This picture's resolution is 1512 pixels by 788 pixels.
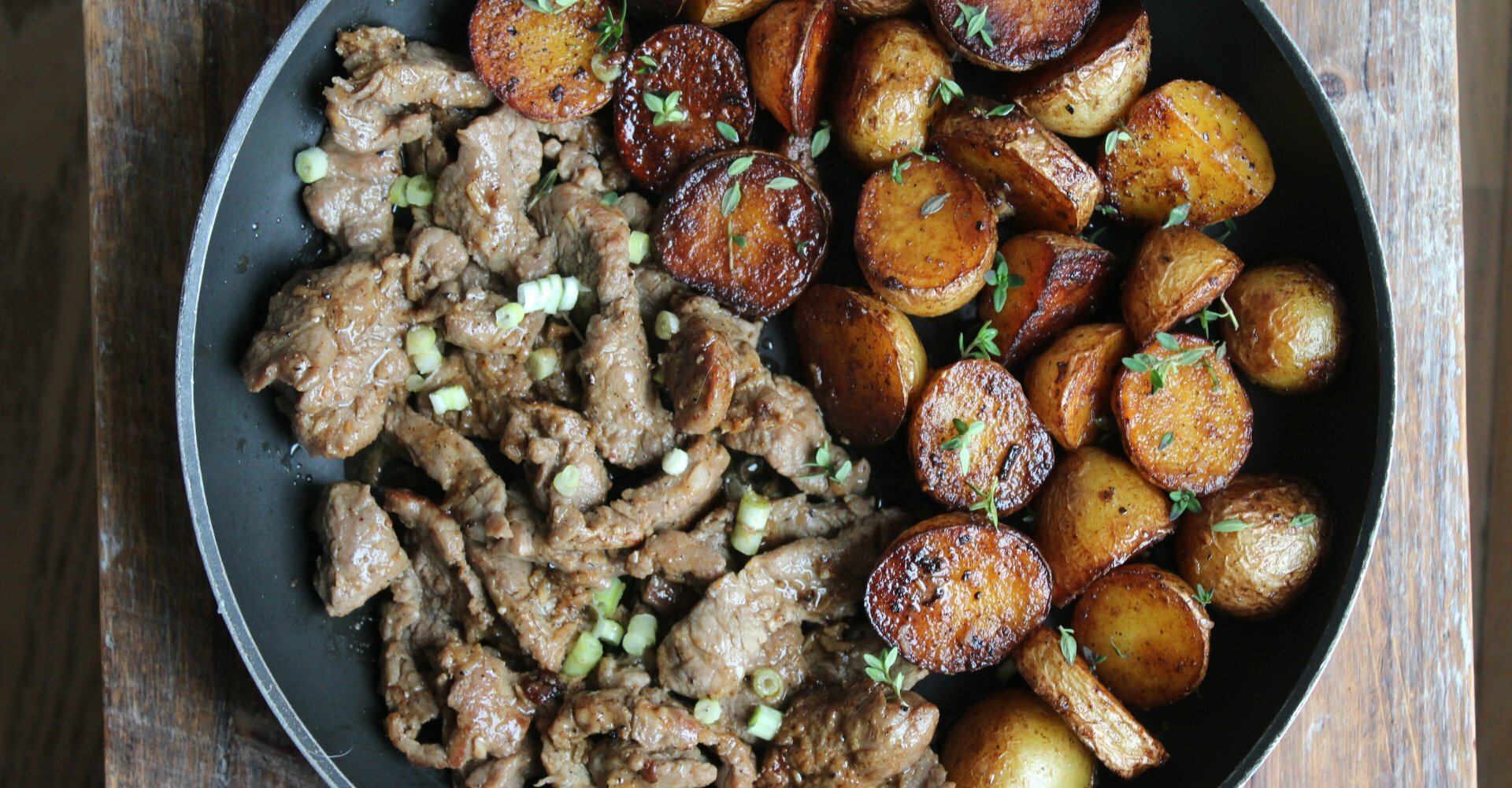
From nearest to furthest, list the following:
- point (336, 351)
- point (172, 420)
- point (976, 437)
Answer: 1. point (336, 351)
2. point (976, 437)
3. point (172, 420)

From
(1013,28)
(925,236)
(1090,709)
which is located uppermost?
(1013,28)

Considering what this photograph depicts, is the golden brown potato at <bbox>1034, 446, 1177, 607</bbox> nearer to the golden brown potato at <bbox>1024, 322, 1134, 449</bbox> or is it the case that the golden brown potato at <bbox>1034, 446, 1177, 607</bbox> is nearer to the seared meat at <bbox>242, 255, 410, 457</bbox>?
the golden brown potato at <bbox>1024, 322, 1134, 449</bbox>

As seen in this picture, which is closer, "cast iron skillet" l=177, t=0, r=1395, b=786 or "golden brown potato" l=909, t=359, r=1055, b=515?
"cast iron skillet" l=177, t=0, r=1395, b=786

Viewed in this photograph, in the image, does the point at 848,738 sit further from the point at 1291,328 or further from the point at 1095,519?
the point at 1291,328

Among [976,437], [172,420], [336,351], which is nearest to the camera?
[336,351]

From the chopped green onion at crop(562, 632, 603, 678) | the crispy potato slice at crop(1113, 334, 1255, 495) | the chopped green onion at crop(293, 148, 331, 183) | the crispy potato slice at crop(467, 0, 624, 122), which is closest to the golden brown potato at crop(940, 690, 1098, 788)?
the crispy potato slice at crop(1113, 334, 1255, 495)

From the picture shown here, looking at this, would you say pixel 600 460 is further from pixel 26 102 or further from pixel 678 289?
pixel 26 102

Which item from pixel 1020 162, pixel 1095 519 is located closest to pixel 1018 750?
pixel 1095 519
